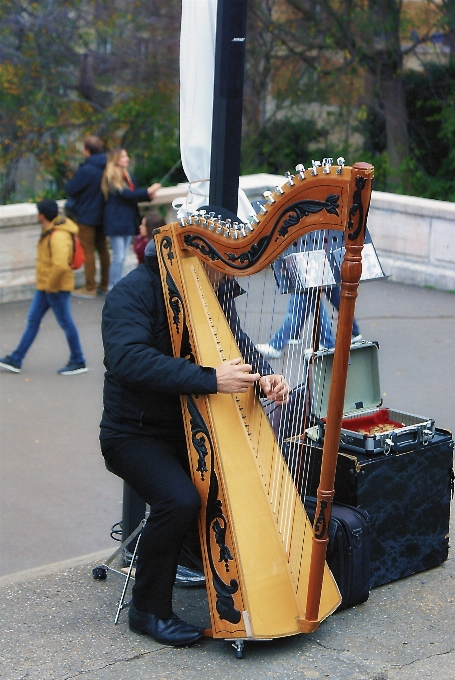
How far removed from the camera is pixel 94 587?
4492 mm

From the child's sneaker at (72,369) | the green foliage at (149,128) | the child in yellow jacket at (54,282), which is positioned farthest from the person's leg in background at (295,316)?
the green foliage at (149,128)

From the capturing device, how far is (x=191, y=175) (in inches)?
183

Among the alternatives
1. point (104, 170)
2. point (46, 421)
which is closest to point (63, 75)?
point (104, 170)

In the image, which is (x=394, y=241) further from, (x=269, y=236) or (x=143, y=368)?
(x=269, y=236)

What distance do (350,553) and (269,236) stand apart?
1.41 m

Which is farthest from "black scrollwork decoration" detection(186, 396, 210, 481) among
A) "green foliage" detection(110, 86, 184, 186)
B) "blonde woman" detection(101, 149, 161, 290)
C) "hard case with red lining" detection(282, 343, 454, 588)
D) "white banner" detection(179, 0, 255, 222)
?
"green foliage" detection(110, 86, 184, 186)

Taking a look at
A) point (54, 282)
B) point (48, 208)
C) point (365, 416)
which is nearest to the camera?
point (365, 416)

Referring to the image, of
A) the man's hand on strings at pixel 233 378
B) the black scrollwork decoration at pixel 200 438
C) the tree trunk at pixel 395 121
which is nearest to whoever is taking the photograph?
the man's hand on strings at pixel 233 378

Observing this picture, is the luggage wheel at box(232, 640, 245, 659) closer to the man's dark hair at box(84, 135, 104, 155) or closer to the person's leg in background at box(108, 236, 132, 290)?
the person's leg in background at box(108, 236, 132, 290)

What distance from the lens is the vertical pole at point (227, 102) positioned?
14.6 ft

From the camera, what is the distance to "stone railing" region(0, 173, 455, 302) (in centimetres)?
1002

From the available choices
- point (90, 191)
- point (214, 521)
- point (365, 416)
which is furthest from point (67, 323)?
point (214, 521)

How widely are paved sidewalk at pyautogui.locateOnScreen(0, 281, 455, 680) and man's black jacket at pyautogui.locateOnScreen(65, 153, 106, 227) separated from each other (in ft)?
5.79

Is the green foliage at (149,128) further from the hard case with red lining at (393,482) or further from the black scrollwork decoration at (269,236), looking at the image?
the black scrollwork decoration at (269,236)
